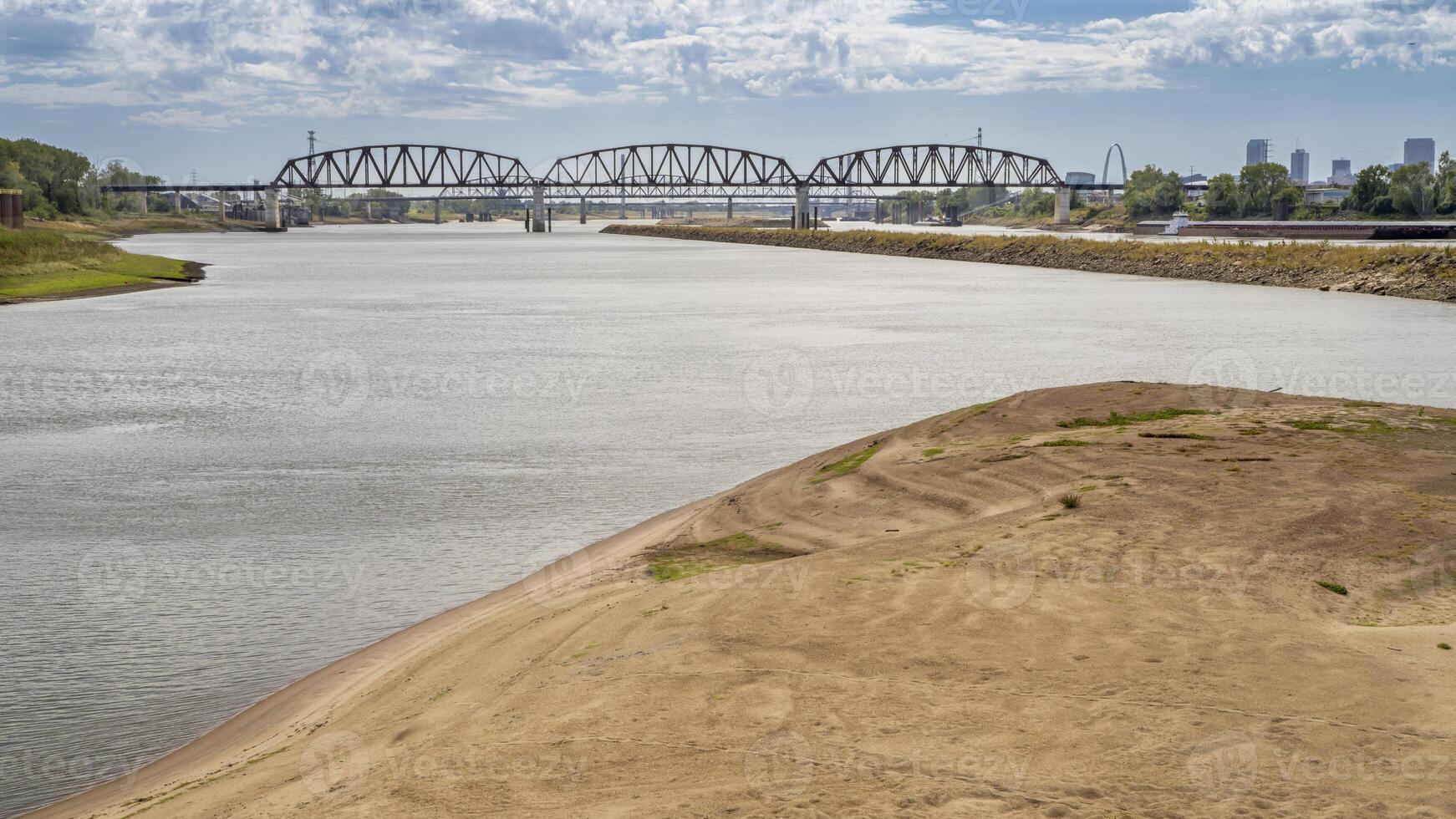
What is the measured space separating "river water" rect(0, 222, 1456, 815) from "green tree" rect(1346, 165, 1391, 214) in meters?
118

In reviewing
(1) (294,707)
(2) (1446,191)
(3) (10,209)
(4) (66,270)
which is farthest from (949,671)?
(2) (1446,191)

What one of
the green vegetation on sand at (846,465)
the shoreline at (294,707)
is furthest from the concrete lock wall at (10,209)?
the shoreline at (294,707)

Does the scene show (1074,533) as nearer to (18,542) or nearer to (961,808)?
(961,808)

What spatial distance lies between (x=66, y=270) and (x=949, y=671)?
258 feet

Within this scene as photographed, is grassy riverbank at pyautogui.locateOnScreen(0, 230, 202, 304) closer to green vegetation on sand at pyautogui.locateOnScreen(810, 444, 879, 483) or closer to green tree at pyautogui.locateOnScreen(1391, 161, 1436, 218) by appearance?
green vegetation on sand at pyautogui.locateOnScreen(810, 444, 879, 483)

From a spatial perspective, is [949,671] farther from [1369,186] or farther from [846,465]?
[1369,186]

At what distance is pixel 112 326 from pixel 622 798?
4867cm

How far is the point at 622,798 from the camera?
21.6 ft

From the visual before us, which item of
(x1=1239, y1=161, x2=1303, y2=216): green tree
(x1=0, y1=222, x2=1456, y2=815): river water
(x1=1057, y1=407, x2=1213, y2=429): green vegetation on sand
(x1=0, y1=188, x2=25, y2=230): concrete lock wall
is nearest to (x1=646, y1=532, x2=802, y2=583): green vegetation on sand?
(x1=0, y1=222, x2=1456, y2=815): river water

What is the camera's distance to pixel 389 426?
995 inches

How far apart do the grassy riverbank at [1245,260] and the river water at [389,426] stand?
12.9ft

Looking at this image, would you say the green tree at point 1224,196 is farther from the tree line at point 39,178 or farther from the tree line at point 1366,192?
the tree line at point 39,178

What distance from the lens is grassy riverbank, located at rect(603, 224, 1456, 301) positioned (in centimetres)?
6444

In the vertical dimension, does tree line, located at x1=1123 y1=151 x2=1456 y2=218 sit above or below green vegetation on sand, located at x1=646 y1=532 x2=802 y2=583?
above
